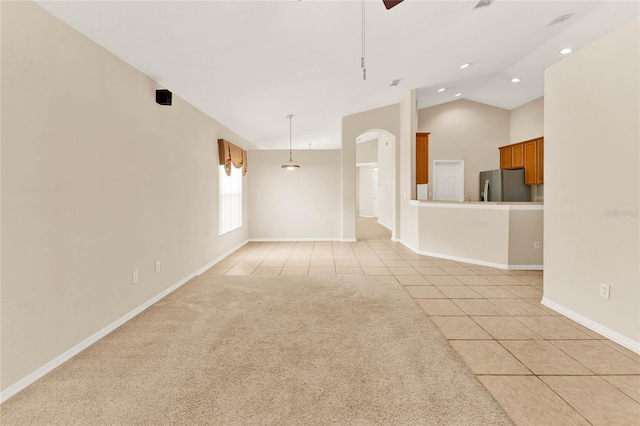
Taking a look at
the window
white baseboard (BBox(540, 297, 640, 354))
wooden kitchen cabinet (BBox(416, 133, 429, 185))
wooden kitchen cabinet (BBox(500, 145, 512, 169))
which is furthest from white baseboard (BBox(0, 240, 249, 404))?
wooden kitchen cabinet (BBox(500, 145, 512, 169))

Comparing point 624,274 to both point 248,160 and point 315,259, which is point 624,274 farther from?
point 248,160

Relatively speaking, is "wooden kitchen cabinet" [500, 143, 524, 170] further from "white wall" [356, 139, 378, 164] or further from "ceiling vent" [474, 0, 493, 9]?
"white wall" [356, 139, 378, 164]

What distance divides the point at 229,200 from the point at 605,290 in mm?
5749

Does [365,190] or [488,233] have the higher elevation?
[365,190]

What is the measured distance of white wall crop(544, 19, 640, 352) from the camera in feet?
7.26

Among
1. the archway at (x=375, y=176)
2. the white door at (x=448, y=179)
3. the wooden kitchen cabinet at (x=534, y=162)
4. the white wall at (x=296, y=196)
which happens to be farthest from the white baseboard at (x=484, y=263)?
the archway at (x=375, y=176)

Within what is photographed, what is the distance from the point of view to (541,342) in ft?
7.73

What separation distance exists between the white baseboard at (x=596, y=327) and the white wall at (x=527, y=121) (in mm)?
5868


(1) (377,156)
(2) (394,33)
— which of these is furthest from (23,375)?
(1) (377,156)

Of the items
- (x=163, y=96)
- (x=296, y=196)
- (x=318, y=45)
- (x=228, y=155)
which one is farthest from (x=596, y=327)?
(x=296, y=196)

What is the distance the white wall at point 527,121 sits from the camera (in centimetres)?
717

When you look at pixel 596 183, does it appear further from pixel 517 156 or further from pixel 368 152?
pixel 368 152

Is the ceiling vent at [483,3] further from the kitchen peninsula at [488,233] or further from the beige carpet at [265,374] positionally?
the beige carpet at [265,374]

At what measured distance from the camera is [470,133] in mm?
8117
